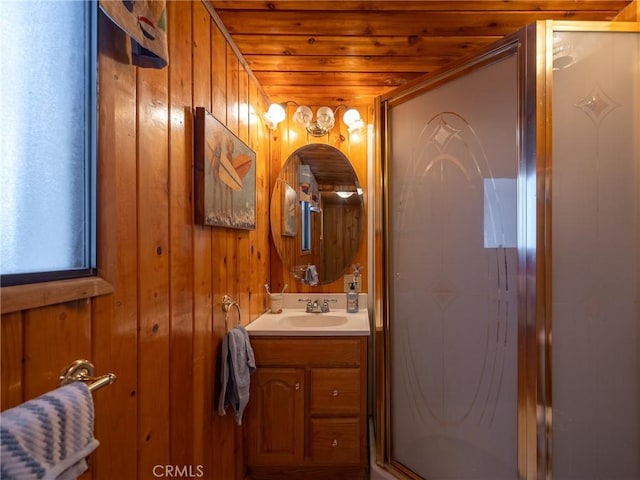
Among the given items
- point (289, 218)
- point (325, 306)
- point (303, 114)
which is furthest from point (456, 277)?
point (303, 114)

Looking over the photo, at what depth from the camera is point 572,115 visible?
1167 mm

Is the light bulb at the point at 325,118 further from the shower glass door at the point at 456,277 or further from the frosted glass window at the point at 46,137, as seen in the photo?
the frosted glass window at the point at 46,137

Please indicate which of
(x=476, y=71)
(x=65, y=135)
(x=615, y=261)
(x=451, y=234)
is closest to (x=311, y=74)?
(x=476, y=71)

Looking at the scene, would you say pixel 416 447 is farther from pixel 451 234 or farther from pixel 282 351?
pixel 451 234

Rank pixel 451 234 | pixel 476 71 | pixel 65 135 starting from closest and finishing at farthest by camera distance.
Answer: pixel 65 135 < pixel 476 71 < pixel 451 234

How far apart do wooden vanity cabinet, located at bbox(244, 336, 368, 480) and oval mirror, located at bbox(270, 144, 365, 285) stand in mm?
642

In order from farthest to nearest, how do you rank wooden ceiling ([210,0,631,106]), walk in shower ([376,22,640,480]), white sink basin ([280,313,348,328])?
white sink basin ([280,313,348,328]), wooden ceiling ([210,0,631,106]), walk in shower ([376,22,640,480])

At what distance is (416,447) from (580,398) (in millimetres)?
764

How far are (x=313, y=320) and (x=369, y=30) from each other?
5.47 ft

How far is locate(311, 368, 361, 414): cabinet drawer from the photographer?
1.67 meters

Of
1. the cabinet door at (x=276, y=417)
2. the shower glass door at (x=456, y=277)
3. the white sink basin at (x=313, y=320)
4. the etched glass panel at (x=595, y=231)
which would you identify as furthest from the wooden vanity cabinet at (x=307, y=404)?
the etched glass panel at (x=595, y=231)

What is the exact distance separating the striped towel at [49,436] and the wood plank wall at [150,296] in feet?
0.25

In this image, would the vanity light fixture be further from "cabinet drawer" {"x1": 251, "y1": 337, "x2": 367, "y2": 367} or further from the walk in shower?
"cabinet drawer" {"x1": 251, "y1": 337, "x2": 367, "y2": 367}

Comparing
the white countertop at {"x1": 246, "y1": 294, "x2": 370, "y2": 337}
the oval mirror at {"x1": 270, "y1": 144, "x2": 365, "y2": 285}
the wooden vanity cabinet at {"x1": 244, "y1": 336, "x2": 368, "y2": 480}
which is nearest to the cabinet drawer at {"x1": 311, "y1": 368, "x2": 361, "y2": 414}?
the wooden vanity cabinet at {"x1": 244, "y1": 336, "x2": 368, "y2": 480}
